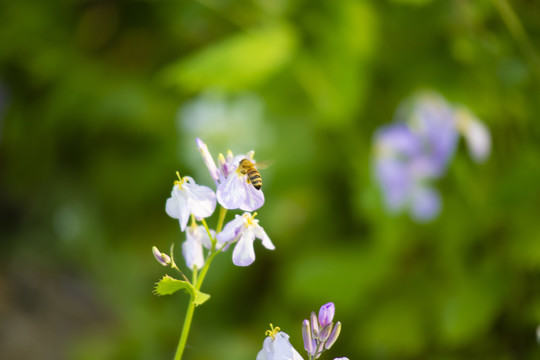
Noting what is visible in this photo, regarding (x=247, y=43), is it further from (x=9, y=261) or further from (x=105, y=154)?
(x=9, y=261)

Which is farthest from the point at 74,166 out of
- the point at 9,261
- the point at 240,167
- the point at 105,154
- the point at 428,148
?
the point at 240,167

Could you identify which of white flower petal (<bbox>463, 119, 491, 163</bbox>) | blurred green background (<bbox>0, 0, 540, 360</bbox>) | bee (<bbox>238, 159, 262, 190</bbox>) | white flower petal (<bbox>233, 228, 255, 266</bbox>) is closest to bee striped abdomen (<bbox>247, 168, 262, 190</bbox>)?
bee (<bbox>238, 159, 262, 190</bbox>)

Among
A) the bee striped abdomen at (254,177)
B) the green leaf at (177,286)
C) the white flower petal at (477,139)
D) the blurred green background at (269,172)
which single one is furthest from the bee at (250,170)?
the white flower petal at (477,139)

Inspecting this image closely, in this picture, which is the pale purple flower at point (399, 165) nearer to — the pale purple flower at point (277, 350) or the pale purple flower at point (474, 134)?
the pale purple flower at point (474, 134)

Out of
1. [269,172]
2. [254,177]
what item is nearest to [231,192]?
[254,177]

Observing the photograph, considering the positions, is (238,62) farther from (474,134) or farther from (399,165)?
(474,134)
